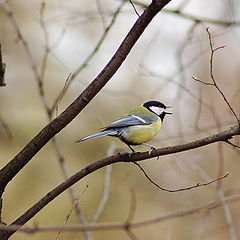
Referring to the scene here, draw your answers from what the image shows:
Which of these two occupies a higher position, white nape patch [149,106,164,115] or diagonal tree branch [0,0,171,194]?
white nape patch [149,106,164,115]

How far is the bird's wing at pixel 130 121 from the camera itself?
2273mm

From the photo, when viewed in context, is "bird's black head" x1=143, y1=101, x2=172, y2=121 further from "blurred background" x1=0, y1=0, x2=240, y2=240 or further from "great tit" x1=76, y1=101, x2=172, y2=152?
"blurred background" x1=0, y1=0, x2=240, y2=240

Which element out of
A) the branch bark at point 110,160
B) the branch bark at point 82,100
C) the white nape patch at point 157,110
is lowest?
the branch bark at point 110,160

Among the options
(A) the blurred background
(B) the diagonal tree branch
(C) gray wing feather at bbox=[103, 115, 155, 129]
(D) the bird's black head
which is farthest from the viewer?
(A) the blurred background

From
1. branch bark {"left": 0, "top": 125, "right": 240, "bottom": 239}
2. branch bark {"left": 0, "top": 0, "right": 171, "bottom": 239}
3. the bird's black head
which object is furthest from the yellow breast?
branch bark {"left": 0, "top": 0, "right": 171, "bottom": 239}

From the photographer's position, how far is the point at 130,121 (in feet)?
7.80

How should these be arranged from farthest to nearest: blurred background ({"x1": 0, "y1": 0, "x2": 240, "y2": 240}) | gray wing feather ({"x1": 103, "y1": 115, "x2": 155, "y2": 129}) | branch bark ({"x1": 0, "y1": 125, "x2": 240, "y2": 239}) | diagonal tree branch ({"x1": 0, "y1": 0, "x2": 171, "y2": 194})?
blurred background ({"x1": 0, "y1": 0, "x2": 240, "y2": 240}) < gray wing feather ({"x1": 103, "y1": 115, "x2": 155, "y2": 129}) < diagonal tree branch ({"x1": 0, "y1": 0, "x2": 171, "y2": 194}) < branch bark ({"x1": 0, "y1": 125, "x2": 240, "y2": 239})

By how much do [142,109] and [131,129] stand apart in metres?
0.41

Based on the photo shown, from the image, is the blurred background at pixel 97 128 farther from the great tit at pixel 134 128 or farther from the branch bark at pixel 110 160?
the branch bark at pixel 110 160

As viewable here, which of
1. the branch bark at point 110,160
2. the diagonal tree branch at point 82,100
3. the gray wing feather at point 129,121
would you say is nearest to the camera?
the branch bark at point 110,160

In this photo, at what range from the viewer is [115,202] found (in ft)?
16.4

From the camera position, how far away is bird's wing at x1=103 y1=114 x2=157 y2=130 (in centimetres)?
227

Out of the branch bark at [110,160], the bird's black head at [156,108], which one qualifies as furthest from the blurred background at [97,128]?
the branch bark at [110,160]

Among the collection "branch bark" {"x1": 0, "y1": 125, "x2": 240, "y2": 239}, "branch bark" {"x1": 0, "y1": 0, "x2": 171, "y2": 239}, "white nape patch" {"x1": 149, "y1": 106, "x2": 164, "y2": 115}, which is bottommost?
→ "branch bark" {"x1": 0, "y1": 125, "x2": 240, "y2": 239}
